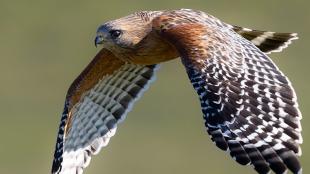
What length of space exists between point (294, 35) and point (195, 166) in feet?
22.8

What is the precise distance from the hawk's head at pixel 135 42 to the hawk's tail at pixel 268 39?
119cm

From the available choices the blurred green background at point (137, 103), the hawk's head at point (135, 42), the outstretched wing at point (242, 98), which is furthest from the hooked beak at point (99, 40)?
the blurred green background at point (137, 103)

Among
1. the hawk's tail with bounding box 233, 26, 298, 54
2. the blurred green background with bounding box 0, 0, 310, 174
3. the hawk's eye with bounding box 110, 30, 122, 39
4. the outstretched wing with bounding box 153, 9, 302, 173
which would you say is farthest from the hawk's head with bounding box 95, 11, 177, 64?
the blurred green background with bounding box 0, 0, 310, 174

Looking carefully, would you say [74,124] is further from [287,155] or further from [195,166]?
[195,166]

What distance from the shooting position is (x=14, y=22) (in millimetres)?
33250

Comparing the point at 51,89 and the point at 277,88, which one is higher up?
the point at 51,89

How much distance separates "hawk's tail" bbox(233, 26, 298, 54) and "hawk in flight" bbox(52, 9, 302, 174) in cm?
1

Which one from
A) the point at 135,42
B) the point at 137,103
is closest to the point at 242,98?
the point at 135,42

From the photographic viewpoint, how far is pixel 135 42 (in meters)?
18.0

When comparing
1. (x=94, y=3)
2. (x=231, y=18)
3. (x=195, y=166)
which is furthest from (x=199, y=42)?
(x=94, y=3)

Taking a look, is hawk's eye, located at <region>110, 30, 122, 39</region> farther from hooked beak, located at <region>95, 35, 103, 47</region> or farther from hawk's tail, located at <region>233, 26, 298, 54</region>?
hawk's tail, located at <region>233, 26, 298, 54</region>

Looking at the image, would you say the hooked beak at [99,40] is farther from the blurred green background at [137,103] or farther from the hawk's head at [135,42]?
the blurred green background at [137,103]

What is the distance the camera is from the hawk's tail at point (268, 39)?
730 inches

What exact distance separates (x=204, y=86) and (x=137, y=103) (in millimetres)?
11193
